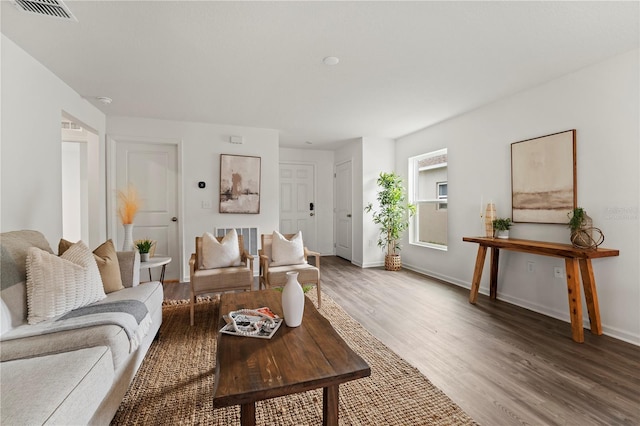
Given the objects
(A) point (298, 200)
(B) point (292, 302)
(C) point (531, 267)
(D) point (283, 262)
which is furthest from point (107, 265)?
(A) point (298, 200)

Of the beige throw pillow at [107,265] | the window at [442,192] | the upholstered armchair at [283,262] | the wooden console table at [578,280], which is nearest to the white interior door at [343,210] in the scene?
the window at [442,192]

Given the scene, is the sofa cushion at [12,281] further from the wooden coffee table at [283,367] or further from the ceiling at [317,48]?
the ceiling at [317,48]

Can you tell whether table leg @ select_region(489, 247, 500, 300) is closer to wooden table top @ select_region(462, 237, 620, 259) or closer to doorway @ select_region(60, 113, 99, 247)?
wooden table top @ select_region(462, 237, 620, 259)

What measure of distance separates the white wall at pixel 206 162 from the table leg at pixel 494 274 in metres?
3.13

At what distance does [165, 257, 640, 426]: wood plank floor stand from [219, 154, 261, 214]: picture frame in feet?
5.17

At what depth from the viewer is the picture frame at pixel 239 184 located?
461 cm

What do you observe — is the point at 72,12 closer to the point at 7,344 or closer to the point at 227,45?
the point at 227,45

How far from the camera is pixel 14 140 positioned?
2.29 m

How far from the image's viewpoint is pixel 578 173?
2779mm

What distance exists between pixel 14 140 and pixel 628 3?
4363 mm

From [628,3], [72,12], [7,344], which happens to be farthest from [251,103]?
[628,3]

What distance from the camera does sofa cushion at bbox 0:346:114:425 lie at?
958 mm

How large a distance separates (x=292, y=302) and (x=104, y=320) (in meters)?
1.01

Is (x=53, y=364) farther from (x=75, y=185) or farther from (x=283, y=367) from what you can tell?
(x=75, y=185)
